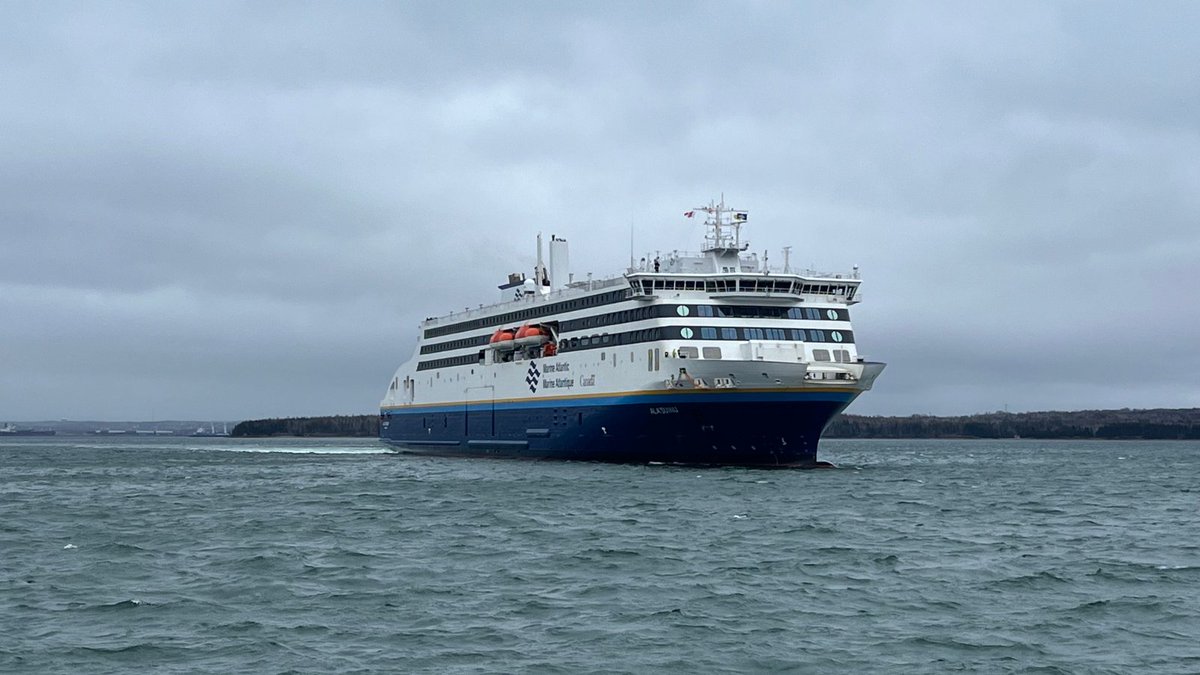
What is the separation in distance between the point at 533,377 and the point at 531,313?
5.00 meters

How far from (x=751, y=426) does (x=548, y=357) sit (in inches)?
604

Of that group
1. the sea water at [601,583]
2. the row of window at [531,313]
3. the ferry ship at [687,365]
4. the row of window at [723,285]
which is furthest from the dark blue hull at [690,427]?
the sea water at [601,583]

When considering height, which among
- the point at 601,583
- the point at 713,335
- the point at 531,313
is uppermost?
the point at 531,313

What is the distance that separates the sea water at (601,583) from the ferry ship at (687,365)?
11.5 meters

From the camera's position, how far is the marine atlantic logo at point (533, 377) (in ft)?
214

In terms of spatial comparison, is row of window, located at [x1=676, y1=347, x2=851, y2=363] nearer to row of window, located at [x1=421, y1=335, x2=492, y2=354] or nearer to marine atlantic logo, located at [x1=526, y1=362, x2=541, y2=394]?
marine atlantic logo, located at [x1=526, y1=362, x2=541, y2=394]

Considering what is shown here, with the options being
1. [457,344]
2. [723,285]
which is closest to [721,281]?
[723,285]

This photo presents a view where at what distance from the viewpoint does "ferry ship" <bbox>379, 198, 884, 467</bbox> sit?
173 feet

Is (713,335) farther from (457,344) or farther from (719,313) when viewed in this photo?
(457,344)

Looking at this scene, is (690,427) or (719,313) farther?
(719,313)

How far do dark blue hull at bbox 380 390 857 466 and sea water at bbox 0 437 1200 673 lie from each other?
1123 cm

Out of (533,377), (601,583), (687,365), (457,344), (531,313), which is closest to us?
(601,583)

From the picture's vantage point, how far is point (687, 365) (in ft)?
174

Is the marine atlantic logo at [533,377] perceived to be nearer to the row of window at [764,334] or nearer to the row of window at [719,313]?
the row of window at [719,313]
